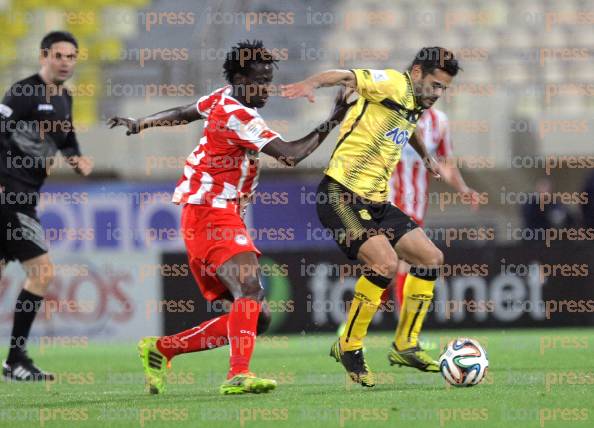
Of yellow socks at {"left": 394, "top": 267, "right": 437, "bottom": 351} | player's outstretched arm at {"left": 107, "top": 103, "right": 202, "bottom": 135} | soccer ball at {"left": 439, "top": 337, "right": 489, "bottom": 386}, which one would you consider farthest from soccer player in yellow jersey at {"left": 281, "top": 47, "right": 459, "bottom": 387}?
player's outstretched arm at {"left": 107, "top": 103, "right": 202, "bottom": 135}

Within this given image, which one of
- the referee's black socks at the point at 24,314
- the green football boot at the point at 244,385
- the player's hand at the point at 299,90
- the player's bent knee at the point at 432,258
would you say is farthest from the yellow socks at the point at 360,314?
the referee's black socks at the point at 24,314

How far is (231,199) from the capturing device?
7207 millimetres

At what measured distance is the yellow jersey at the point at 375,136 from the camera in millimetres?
7715

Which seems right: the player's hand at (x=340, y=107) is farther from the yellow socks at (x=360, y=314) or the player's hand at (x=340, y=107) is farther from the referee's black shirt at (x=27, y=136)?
the referee's black shirt at (x=27, y=136)

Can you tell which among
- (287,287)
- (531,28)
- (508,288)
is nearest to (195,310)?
(287,287)

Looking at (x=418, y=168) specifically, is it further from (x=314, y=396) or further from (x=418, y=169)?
(x=314, y=396)

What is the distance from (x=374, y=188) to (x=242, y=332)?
4.76 feet

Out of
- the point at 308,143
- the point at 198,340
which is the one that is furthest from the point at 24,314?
the point at 308,143

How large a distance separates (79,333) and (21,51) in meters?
5.44

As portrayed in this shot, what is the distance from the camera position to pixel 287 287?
13375 mm

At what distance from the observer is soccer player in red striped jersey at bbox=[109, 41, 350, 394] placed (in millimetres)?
6922

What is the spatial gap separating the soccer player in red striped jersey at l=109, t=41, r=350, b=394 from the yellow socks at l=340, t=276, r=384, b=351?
54cm

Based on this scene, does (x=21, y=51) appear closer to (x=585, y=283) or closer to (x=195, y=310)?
(x=195, y=310)

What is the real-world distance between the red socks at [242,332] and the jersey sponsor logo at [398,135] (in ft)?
5.15
